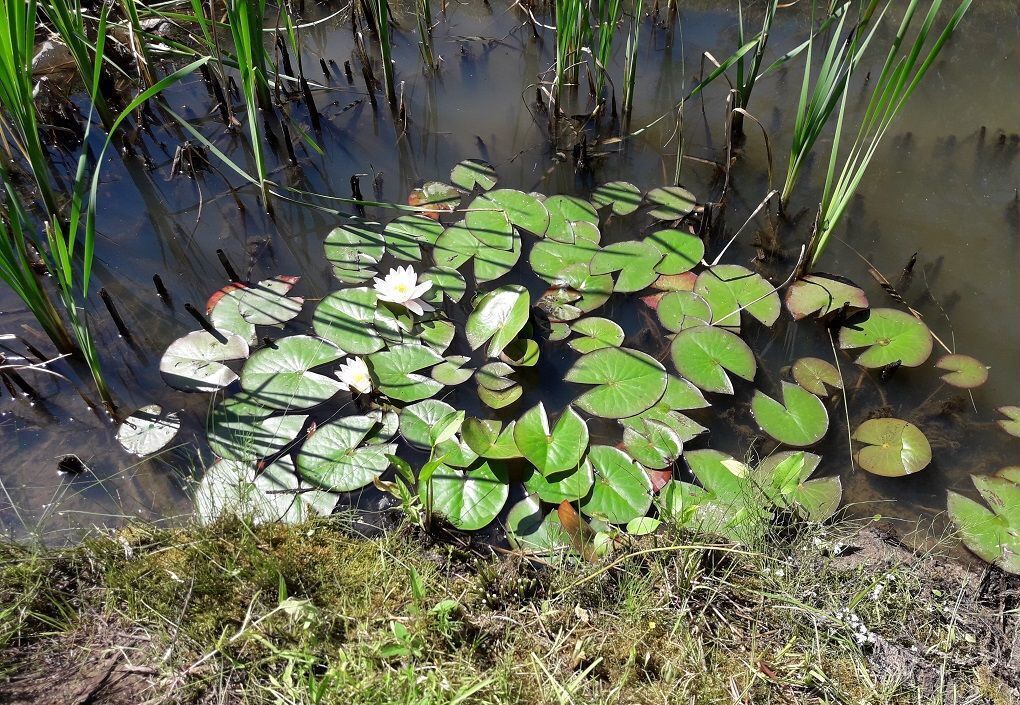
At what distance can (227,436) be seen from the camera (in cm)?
226

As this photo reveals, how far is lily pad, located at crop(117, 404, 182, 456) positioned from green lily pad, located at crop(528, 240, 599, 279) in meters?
1.48

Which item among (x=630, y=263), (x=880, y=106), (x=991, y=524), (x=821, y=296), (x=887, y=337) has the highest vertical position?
(x=880, y=106)

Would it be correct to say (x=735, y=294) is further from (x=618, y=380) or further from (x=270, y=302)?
(x=270, y=302)

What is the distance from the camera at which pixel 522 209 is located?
9.68 ft

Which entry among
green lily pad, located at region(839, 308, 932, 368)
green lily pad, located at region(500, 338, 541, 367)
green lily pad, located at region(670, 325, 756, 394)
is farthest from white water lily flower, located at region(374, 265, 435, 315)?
green lily pad, located at region(839, 308, 932, 368)

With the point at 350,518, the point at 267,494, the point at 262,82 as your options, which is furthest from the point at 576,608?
the point at 262,82

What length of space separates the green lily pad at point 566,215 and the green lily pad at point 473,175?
0.31 meters

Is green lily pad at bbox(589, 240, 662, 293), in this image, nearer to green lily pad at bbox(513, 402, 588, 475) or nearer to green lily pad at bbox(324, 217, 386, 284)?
green lily pad at bbox(513, 402, 588, 475)

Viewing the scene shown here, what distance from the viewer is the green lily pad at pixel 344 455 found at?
214cm

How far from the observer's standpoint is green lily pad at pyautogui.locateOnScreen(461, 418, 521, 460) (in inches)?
83.6

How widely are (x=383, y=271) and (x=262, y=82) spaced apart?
51.1 inches

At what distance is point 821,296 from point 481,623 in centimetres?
184

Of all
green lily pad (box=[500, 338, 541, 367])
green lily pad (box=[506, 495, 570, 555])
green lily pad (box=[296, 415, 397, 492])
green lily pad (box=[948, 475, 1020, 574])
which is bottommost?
green lily pad (box=[948, 475, 1020, 574])

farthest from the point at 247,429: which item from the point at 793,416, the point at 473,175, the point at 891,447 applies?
the point at 891,447
